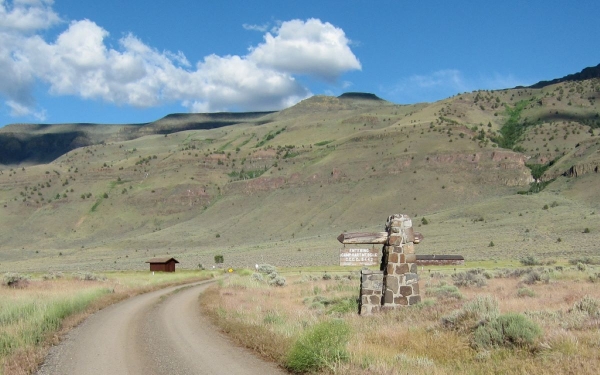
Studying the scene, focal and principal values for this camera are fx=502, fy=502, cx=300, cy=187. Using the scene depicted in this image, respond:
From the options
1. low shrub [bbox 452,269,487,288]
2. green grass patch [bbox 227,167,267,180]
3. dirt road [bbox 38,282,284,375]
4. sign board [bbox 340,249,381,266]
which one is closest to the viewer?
dirt road [bbox 38,282,284,375]

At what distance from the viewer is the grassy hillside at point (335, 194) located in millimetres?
71312

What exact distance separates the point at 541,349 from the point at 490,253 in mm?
49542

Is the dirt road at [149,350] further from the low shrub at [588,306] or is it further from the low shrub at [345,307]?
the low shrub at [588,306]

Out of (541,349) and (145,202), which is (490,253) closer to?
(541,349)

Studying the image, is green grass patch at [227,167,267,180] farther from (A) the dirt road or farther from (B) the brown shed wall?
(A) the dirt road

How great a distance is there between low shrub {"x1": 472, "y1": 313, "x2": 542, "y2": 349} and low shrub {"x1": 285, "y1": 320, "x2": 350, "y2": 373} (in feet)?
8.31

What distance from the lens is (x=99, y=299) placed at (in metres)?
21.0

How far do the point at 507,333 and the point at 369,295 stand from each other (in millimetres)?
6612

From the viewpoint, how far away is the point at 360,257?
15289 millimetres

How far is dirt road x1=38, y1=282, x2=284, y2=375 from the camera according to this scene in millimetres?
9016

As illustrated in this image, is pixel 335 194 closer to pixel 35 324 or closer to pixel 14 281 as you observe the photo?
pixel 14 281

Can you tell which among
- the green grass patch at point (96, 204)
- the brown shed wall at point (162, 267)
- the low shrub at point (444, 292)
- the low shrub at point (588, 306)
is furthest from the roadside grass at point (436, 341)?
the green grass patch at point (96, 204)

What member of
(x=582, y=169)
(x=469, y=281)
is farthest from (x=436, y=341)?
(x=582, y=169)

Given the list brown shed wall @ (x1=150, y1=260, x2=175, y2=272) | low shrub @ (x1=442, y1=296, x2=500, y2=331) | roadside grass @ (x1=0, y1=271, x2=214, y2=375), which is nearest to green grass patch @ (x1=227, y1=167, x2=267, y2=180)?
brown shed wall @ (x1=150, y1=260, x2=175, y2=272)
